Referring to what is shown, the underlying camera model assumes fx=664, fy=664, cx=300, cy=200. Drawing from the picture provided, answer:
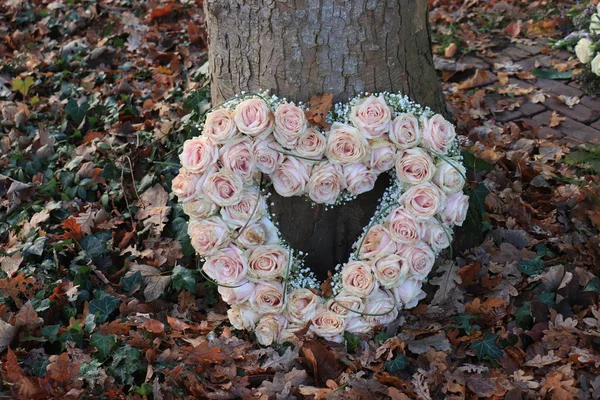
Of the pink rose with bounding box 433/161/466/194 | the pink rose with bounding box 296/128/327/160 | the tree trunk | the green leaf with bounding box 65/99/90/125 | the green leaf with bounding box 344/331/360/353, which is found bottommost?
the green leaf with bounding box 344/331/360/353

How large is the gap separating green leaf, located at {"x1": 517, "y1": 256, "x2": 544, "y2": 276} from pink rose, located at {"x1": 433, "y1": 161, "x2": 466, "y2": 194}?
560 mm

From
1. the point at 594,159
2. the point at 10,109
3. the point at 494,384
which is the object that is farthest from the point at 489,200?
the point at 10,109

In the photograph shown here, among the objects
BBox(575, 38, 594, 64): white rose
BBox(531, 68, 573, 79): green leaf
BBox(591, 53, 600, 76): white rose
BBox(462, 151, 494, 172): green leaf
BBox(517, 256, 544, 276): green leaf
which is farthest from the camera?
BBox(531, 68, 573, 79): green leaf

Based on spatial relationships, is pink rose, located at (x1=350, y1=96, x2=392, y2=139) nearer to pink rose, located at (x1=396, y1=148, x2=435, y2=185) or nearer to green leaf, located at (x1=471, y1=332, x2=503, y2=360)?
pink rose, located at (x1=396, y1=148, x2=435, y2=185)

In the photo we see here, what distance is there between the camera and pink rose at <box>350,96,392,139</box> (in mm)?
2551

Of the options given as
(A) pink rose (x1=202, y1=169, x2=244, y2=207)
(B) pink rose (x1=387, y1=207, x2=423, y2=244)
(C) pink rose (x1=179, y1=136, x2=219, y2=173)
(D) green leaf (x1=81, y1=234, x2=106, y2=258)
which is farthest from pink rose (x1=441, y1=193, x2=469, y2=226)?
(D) green leaf (x1=81, y1=234, x2=106, y2=258)

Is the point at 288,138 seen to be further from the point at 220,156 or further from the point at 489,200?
the point at 489,200

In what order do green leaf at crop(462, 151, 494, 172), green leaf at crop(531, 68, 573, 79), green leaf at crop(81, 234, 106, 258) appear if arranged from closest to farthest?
green leaf at crop(81, 234, 106, 258) < green leaf at crop(462, 151, 494, 172) < green leaf at crop(531, 68, 573, 79)

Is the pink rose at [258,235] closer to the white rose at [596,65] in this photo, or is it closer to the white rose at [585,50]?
the white rose at [596,65]

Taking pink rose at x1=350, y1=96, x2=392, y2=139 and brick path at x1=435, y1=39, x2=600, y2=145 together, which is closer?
pink rose at x1=350, y1=96, x2=392, y2=139

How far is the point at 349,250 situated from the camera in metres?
2.92

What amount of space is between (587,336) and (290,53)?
160 cm

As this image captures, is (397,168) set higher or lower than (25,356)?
higher

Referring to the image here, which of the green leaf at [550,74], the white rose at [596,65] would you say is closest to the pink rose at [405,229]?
the white rose at [596,65]
